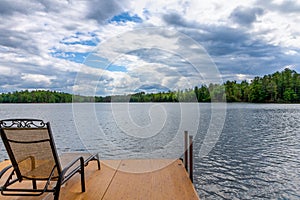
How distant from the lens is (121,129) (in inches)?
545

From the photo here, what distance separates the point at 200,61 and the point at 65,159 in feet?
14.3

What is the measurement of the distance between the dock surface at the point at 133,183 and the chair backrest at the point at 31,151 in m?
0.38

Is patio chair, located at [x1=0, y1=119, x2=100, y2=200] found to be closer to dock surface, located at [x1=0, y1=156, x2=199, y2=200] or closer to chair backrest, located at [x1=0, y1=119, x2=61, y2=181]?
chair backrest, located at [x1=0, y1=119, x2=61, y2=181]

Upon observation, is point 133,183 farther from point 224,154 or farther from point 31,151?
point 224,154

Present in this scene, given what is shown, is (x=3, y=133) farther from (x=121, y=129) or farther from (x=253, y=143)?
(x=121, y=129)

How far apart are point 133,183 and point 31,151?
1303mm

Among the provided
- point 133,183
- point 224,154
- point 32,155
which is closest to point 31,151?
point 32,155

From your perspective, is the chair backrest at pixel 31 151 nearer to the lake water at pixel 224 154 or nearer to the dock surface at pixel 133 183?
the dock surface at pixel 133 183

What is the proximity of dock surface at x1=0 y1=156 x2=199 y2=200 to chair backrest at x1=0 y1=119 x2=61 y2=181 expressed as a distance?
0.38 meters

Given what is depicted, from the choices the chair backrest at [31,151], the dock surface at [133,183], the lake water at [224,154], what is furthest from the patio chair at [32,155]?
the lake water at [224,154]

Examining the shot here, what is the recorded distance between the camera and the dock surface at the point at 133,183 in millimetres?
2496

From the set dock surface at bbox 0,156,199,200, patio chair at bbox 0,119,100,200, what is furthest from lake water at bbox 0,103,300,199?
patio chair at bbox 0,119,100,200

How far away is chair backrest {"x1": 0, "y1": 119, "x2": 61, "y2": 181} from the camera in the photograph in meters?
2.05

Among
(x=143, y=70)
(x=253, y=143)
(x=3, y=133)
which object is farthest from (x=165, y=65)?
(x=253, y=143)
